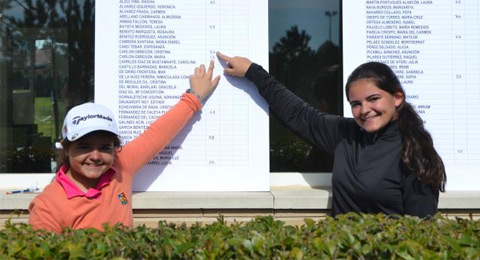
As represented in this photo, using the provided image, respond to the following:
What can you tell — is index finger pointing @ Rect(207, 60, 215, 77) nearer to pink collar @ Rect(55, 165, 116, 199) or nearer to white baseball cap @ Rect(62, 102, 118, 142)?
white baseball cap @ Rect(62, 102, 118, 142)

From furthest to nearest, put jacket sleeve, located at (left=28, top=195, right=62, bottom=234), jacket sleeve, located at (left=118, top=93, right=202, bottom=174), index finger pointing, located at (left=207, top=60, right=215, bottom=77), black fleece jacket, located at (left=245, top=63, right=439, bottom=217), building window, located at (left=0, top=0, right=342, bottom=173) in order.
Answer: building window, located at (left=0, top=0, right=342, bottom=173) → index finger pointing, located at (left=207, top=60, right=215, bottom=77) → jacket sleeve, located at (left=118, top=93, right=202, bottom=174) → black fleece jacket, located at (left=245, top=63, right=439, bottom=217) → jacket sleeve, located at (left=28, top=195, right=62, bottom=234)

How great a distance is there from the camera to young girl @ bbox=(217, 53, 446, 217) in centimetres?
274

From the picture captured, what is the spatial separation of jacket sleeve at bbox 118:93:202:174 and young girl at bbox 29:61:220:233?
0.02 m

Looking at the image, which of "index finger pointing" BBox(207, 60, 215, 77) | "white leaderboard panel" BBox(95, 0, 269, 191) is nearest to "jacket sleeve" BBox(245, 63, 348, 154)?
"white leaderboard panel" BBox(95, 0, 269, 191)

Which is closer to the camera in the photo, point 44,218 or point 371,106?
point 44,218

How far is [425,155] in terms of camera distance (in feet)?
8.98

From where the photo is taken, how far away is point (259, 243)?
6.25ft

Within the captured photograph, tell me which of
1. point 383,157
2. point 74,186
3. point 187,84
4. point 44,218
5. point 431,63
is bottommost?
point 44,218

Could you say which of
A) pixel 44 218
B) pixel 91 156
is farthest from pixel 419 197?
pixel 44 218

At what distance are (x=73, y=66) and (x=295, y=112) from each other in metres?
1.56

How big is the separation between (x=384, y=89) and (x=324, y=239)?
1135mm

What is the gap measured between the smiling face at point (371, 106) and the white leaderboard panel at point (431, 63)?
19.1 inches

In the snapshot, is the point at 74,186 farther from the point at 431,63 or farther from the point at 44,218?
the point at 431,63

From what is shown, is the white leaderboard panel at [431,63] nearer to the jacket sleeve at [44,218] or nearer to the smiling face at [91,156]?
the smiling face at [91,156]
